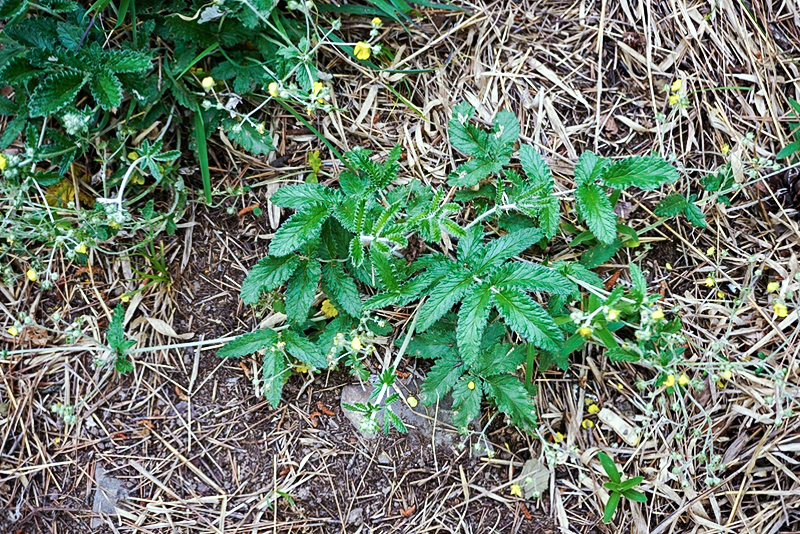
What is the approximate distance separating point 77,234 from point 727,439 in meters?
2.51

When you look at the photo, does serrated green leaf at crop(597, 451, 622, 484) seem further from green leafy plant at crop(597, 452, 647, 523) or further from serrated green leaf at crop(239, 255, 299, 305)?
serrated green leaf at crop(239, 255, 299, 305)

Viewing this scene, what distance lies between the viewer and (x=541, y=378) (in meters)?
2.29

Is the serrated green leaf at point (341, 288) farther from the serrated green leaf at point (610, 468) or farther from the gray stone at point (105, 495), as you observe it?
the gray stone at point (105, 495)

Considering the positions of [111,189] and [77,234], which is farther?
[111,189]

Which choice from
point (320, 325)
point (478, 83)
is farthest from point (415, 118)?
point (320, 325)

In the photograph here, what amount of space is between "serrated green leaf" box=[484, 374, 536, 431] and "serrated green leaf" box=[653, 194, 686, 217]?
0.84m

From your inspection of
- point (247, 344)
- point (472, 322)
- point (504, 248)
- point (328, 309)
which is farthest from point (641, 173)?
point (247, 344)

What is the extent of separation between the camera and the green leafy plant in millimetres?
2107

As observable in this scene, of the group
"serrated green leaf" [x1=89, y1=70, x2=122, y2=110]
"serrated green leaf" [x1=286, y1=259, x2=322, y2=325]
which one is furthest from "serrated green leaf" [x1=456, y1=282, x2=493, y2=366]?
"serrated green leaf" [x1=89, y1=70, x2=122, y2=110]

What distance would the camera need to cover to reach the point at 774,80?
7.61 feet

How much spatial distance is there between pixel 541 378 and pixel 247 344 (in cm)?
111

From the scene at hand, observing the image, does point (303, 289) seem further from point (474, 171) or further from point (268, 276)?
point (474, 171)

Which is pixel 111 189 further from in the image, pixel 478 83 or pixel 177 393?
pixel 478 83

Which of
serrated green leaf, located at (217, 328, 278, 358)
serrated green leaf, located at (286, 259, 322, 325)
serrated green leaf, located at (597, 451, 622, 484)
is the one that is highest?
serrated green leaf, located at (286, 259, 322, 325)
